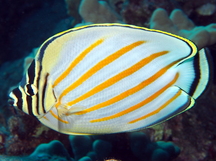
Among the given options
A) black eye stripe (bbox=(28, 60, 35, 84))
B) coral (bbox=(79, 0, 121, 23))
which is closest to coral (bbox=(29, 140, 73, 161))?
black eye stripe (bbox=(28, 60, 35, 84))

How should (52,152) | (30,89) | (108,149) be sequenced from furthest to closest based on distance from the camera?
(108,149) → (52,152) → (30,89)

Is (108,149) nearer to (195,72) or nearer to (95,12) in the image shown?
(195,72)

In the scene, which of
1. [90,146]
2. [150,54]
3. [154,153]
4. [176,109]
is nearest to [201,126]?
[154,153]

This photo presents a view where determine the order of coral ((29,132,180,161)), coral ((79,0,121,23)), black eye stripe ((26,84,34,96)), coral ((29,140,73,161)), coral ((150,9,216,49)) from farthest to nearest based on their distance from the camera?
coral ((79,0,121,23))
coral ((150,9,216,49))
coral ((29,132,180,161))
coral ((29,140,73,161))
black eye stripe ((26,84,34,96))

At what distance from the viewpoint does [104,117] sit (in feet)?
4.27

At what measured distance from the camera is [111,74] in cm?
122

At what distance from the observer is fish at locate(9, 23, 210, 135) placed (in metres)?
1.21

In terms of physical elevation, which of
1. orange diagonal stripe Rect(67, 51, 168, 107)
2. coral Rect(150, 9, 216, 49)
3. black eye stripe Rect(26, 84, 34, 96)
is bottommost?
coral Rect(150, 9, 216, 49)

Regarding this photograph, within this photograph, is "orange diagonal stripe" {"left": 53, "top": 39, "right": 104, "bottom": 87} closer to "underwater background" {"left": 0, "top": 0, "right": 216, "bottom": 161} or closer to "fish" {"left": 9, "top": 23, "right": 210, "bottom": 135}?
"fish" {"left": 9, "top": 23, "right": 210, "bottom": 135}

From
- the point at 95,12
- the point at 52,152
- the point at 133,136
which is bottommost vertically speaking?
the point at 133,136

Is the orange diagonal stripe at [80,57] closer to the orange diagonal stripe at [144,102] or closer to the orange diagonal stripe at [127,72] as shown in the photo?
the orange diagonal stripe at [127,72]

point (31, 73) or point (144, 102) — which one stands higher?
point (31, 73)

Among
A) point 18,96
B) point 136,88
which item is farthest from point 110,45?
point 18,96

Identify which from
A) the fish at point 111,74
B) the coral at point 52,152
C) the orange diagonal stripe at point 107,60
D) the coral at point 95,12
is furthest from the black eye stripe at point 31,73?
the coral at point 95,12
